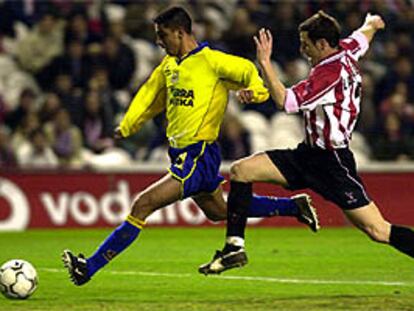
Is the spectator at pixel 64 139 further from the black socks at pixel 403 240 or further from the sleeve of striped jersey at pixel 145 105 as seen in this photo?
the black socks at pixel 403 240

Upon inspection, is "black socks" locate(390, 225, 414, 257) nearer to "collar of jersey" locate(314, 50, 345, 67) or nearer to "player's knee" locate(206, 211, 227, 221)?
"collar of jersey" locate(314, 50, 345, 67)

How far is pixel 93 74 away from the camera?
17172 millimetres

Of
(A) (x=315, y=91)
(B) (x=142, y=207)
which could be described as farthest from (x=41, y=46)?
(A) (x=315, y=91)

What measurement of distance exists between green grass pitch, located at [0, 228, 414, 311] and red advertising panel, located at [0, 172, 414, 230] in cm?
93

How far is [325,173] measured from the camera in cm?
859

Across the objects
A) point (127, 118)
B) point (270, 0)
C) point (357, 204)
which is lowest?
point (357, 204)

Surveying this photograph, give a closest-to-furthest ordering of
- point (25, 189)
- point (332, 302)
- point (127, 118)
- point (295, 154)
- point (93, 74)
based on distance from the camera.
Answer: point (332, 302), point (295, 154), point (127, 118), point (25, 189), point (93, 74)

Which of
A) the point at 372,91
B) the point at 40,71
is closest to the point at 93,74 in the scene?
the point at 40,71

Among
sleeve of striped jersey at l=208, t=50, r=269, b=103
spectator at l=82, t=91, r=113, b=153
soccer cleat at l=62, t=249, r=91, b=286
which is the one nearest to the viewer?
soccer cleat at l=62, t=249, r=91, b=286

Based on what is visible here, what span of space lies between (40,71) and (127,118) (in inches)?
330

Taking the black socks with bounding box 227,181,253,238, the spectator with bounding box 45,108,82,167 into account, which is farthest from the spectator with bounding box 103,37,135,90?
the black socks with bounding box 227,181,253,238

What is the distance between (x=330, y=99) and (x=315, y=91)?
0.15 m

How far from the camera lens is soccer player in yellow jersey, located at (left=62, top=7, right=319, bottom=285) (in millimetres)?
8711

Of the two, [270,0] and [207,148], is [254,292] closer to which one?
[207,148]
